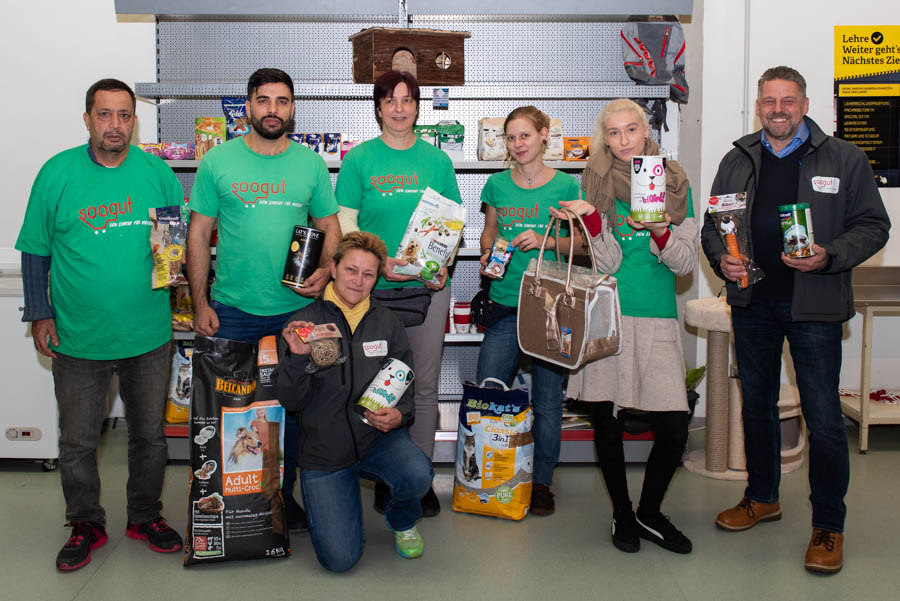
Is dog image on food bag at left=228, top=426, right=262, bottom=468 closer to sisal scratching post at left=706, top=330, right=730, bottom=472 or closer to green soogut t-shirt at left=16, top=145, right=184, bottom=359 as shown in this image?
green soogut t-shirt at left=16, top=145, right=184, bottom=359

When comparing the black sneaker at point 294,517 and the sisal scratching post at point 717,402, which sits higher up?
the sisal scratching post at point 717,402

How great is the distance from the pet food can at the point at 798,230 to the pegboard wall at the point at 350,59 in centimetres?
216

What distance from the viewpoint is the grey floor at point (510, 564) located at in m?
2.96

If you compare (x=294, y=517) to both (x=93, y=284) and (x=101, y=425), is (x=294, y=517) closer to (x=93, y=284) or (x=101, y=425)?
(x=101, y=425)

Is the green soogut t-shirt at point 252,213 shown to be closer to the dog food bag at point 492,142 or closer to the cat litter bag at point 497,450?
the cat litter bag at point 497,450

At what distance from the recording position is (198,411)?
10.1ft

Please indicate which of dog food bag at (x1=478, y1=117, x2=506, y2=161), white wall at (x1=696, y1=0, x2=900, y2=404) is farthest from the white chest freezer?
white wall at (x1=696, y1=0, x2=900, y2=404)

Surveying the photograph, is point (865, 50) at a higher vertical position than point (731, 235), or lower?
higher

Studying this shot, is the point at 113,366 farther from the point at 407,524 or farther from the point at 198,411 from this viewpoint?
the point at 407,524

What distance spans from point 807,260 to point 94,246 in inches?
104

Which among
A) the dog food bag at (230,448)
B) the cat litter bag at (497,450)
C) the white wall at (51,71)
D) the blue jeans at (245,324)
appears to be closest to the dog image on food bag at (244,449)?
the dog food bag at (230,448)

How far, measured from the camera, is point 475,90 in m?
4.31

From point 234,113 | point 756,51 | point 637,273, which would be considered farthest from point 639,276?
point 756,51

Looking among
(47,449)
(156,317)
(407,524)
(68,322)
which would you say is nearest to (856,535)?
(407,524)
